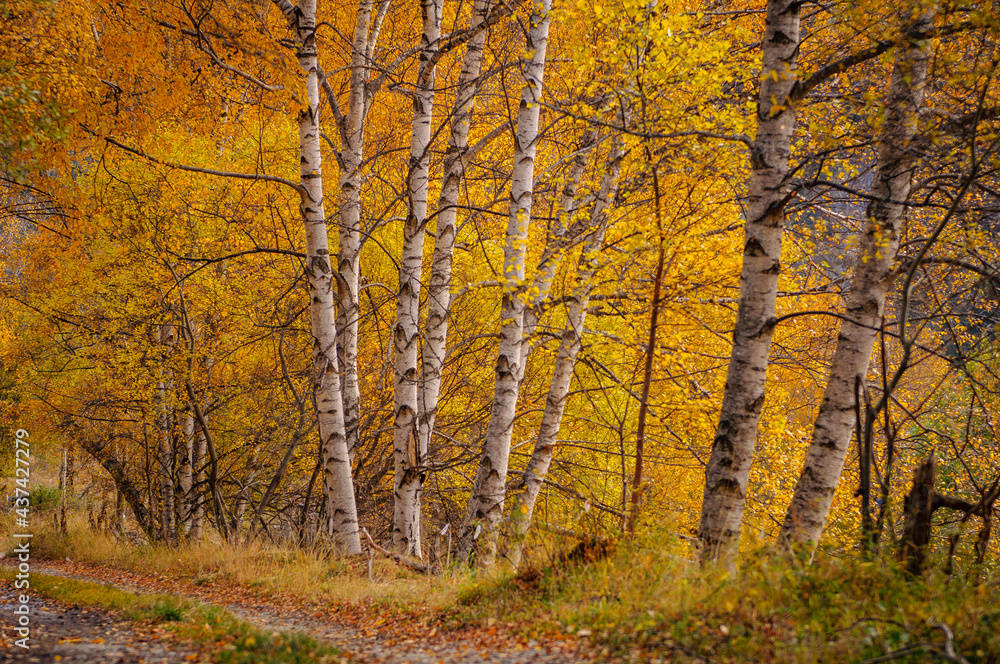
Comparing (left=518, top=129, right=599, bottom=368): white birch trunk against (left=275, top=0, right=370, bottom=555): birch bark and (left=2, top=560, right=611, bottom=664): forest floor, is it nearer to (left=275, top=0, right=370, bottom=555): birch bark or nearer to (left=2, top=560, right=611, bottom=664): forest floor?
(left=275, top=0, right=370, bottom=555): birch bark

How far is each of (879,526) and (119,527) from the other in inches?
569

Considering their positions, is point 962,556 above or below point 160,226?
below

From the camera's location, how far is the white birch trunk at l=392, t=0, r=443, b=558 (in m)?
6.64

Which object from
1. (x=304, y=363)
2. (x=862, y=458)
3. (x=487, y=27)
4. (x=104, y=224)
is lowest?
(x=862, y=458)

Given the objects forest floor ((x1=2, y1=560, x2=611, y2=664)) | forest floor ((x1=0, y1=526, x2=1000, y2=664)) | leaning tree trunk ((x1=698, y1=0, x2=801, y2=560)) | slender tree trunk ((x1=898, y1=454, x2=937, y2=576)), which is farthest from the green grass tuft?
slender tree trunk ((x1=898, y1=454, x2=937, y2=576))

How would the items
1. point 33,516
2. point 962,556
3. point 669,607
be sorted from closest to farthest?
point 669,607
point 962,556
point 33,516

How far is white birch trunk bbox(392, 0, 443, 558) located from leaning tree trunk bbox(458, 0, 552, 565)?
2.39 feet

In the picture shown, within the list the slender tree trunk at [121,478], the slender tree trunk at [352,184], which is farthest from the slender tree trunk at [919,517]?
the slender tree trunk at [121,478]

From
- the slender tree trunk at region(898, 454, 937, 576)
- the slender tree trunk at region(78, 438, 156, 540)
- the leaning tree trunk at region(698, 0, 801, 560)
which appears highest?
the leaning tree trunk at region(698, 0, 801, 560)

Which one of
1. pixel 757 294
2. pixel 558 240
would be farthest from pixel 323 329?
pixel 757 294

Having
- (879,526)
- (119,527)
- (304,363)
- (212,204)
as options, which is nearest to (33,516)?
(119,527)

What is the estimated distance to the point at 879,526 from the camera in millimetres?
3570

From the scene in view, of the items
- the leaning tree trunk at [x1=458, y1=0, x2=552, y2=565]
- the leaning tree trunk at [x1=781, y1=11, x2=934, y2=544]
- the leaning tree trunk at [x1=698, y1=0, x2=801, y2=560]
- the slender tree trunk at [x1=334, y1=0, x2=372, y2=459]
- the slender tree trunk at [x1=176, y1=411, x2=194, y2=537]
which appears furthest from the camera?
the slender tree trunk at [x1=176, y1=411, x2=194, y2=537]

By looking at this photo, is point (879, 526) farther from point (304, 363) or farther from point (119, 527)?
point (119, 527)
